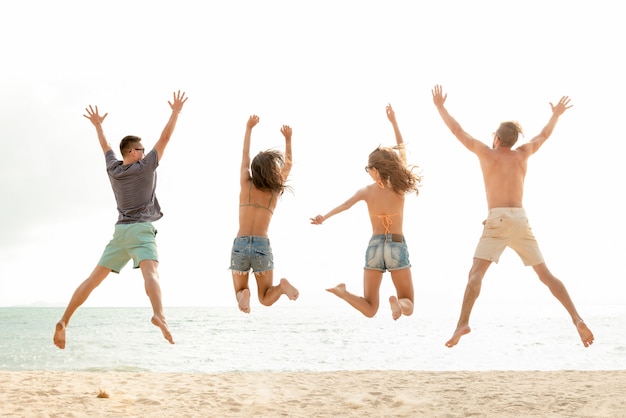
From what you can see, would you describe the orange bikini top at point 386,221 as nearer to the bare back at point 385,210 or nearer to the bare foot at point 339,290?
the bare back at point 385,210

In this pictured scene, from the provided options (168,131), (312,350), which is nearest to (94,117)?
(168,131)

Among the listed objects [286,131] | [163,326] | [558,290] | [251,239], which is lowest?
[163,326]

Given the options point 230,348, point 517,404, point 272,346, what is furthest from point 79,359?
point 517,404

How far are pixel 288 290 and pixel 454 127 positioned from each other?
279 centimetres

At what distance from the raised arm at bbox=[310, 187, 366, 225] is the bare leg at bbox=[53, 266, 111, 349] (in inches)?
106

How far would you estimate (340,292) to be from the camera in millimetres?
7562

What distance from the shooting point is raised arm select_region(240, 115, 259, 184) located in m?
8.11

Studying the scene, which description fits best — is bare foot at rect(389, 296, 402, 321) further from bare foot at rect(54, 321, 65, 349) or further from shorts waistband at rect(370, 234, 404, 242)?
bare foot at rect(54, 321, 65, 349)

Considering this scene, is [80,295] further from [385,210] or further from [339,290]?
[385,210]

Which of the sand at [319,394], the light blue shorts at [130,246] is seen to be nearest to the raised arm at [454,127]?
the light blue shorts at [130,246]

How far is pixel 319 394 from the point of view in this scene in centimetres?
1861

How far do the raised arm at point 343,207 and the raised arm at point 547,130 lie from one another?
6.63ft

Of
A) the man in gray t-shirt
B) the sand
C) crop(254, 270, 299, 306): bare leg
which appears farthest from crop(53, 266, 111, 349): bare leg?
the sand

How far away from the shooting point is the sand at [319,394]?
16.3 m
